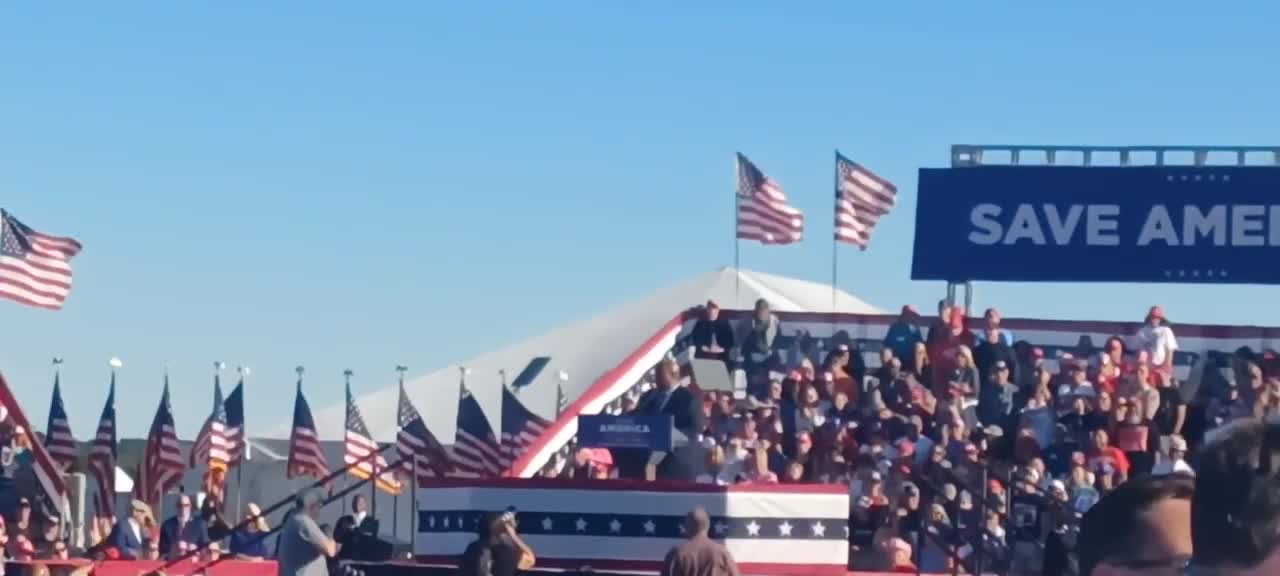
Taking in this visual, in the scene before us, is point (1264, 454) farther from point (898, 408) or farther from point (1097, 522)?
point (898, 408)

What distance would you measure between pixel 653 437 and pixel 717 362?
12.5 ft

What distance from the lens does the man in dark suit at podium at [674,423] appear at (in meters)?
20.5

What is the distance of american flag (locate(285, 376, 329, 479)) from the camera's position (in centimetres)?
2828

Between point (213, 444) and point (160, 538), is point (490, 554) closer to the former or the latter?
point (160, 538)

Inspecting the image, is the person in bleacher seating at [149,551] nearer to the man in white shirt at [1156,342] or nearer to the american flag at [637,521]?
the american flag at [637,521]

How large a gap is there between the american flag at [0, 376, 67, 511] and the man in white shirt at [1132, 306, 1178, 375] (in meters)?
11.3

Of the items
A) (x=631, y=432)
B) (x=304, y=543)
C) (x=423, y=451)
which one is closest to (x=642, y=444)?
(x=631, y=432)

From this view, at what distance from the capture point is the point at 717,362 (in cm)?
2375

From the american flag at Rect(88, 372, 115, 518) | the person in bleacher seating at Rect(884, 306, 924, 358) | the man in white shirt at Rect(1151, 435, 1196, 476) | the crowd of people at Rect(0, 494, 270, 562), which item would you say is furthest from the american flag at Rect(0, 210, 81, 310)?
the man in white shirt at Rect(1151, 435, 1196, 476)

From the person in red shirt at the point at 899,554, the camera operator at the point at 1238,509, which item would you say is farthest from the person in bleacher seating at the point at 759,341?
the camera operator at the point at 1238,509

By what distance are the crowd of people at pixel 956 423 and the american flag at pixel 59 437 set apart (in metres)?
7.59

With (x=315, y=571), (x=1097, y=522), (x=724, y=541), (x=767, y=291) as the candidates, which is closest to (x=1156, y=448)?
(x=724, y=541)

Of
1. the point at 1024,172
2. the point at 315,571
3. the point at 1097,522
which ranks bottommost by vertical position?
the point at 315,571

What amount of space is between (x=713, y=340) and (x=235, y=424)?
26.1ft
